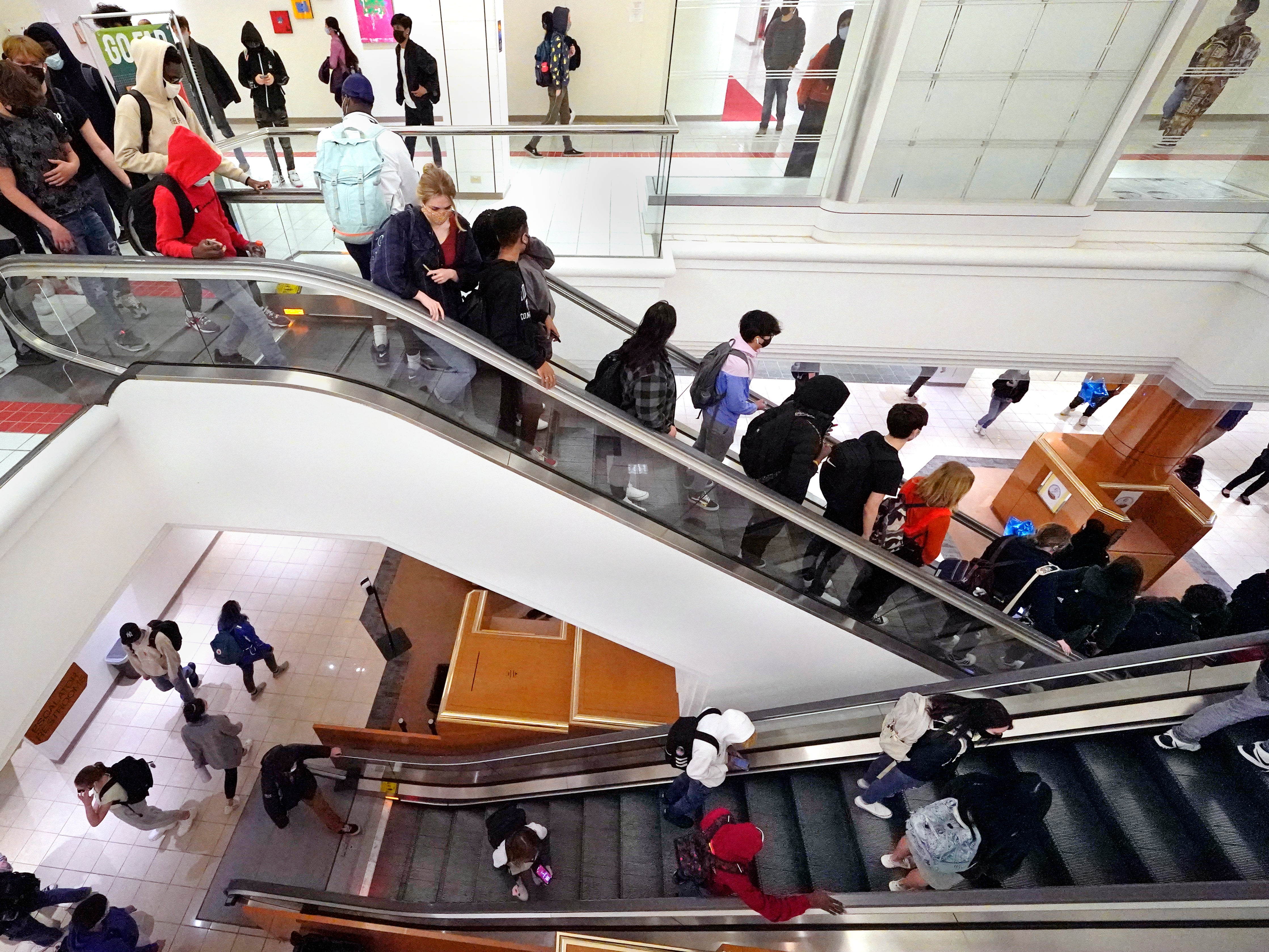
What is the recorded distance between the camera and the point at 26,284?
11.0 ft

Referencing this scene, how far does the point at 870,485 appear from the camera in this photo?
11.9 feet

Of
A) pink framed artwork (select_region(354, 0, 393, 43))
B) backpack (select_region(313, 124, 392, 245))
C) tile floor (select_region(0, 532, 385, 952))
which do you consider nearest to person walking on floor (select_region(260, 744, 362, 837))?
tile floor (select_region(0, 532, 385, 952))

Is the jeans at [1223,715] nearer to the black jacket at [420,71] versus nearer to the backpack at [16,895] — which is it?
the backpack at [16,895]

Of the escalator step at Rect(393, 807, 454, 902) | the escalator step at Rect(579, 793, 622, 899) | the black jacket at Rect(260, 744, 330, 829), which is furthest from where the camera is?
the escalator step at Rect(393, 807, 454, 902)

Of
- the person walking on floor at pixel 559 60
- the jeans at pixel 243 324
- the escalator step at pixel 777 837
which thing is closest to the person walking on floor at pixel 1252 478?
the escalator step at pixel 777 837

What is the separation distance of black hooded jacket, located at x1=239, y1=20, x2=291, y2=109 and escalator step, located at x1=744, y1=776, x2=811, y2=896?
8512mm

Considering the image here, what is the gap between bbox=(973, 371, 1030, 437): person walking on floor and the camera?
11.3 m

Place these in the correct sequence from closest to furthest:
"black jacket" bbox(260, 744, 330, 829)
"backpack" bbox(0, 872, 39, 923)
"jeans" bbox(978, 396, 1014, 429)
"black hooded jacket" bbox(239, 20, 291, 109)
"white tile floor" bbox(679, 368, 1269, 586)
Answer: "backpack" bbox(0, 872, 39, 923), "black jacket" bbox(260, 744, 330, 829), "black hooded jacket" bbox(239, 20, 291, 109), "white tile floor" bbox(679, 368, 1269, 586), "jeans" bbox(978, 396, 1014, 429)

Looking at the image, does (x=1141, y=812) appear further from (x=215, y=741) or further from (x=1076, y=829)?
(x=215, y=741)

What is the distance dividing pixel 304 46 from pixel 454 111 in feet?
16.4

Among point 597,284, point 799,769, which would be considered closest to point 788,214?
→ point 597,284

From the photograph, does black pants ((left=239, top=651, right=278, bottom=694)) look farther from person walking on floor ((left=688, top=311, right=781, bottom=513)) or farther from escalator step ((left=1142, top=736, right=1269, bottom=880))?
escalator step ((left=1142, top=736, right=1269, bottom=880))

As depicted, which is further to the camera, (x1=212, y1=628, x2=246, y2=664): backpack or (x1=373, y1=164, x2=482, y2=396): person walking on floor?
(x1=212, y1=628, x2=246, y2=664): backpack

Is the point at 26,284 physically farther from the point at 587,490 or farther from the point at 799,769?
the point at 799,769
